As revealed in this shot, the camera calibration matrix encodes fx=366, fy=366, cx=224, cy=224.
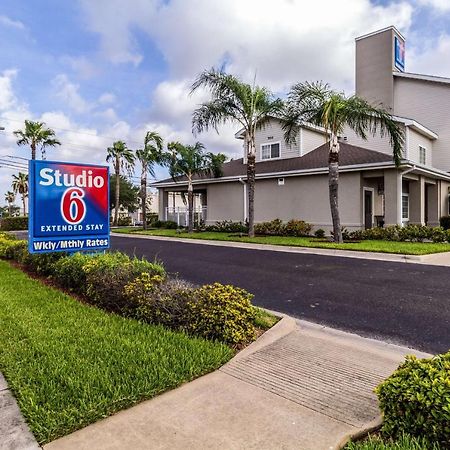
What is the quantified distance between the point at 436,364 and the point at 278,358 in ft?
5.83

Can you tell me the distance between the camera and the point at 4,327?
5059 millimetres

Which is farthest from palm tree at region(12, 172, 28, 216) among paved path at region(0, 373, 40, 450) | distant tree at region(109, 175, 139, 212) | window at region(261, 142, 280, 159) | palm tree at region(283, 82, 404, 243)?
paved path at region(0, 373, 40, 450)

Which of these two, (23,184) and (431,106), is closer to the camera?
→ (431,106)

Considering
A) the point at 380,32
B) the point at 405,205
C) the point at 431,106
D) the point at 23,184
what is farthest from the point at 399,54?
the point at 23,184

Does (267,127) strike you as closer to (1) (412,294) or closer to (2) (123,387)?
(1) (412,294)

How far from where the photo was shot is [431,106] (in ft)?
78.5

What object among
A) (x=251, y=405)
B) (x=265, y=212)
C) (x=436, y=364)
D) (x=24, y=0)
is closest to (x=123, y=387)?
(x=251, y=405)

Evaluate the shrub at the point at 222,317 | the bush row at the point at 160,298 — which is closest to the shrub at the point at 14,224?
the bush row at the point at 160,298

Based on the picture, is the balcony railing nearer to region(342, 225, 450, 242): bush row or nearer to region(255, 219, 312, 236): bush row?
region(255, 219, 312, 236): bush row

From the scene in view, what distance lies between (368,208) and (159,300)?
56.5 feet

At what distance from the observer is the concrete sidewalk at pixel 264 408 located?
269cm

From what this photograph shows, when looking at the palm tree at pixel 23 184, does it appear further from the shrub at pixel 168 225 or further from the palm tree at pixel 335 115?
the palm tree at pixel 335 115

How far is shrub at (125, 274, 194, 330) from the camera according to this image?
16.3 ft

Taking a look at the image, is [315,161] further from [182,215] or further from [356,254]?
[182,215]
